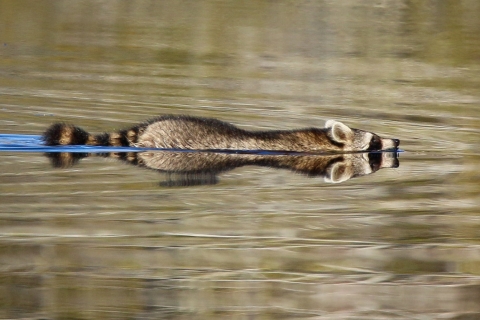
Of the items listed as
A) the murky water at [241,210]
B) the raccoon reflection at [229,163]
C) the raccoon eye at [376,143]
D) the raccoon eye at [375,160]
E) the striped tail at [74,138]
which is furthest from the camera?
the raccoon eye at [376,143]

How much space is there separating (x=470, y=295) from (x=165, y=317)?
2.28 meters

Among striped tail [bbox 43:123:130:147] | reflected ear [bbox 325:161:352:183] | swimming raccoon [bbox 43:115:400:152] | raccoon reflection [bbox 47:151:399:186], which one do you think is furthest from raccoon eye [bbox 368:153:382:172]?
striped tail [bbox 43:123:130:147]

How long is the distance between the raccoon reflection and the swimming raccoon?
0.12 metres

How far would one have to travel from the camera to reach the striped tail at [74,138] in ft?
38.3

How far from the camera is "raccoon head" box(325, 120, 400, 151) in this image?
1235cm

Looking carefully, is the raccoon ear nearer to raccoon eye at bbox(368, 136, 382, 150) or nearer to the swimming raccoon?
the swimming raccoon

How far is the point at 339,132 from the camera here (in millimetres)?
12352

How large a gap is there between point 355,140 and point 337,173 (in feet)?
A: 3.77

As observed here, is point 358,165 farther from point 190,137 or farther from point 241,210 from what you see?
point 241,210

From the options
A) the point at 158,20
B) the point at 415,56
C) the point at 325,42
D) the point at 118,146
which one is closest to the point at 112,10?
the point at 158,20

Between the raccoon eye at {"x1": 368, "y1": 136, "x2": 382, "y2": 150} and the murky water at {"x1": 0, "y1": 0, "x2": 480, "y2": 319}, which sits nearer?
the murky water at {"x1": 0, "y1": 0, "x2": 480, "y2": 319}

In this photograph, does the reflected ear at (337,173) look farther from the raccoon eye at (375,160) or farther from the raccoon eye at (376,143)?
the raccoon eye at (376,143)

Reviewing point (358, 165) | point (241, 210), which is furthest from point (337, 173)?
point (241, 210)

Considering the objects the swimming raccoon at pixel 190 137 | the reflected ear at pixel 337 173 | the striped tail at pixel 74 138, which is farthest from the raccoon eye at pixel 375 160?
the striped tail at pixel 74 138
